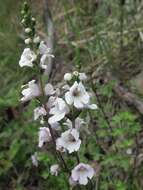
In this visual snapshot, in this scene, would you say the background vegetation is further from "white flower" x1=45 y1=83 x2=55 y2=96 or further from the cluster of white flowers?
"white flower" x1=45 y1=83 x2=55 y2=96

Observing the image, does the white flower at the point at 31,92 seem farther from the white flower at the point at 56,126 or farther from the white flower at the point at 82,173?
the white flower at the point at 82,173

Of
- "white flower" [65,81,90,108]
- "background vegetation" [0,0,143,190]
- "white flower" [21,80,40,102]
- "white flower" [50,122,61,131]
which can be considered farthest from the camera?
"background vegetation" [0,0,143,190]

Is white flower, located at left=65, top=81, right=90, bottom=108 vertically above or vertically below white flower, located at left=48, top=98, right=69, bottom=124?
above

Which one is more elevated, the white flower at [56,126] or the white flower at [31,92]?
the white flower at [31,92]

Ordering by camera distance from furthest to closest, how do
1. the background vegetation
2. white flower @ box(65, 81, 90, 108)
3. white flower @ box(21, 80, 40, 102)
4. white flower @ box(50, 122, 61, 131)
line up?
1. the background vegetation
2. white flower @ box(50, 122, 61, 131)
3. white flower @ box(21, 80, 40, 102)
4. white flower @ box(65, 81, 90, 108)

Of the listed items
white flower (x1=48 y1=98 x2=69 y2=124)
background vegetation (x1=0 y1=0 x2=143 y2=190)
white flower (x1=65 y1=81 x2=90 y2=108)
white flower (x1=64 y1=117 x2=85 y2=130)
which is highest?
white flower (x1=65 y1=81 x2=90 y2=108)

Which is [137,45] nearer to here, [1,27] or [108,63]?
[108,63]

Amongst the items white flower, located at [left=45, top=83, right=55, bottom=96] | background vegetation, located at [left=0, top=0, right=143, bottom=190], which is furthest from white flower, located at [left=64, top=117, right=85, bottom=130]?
background vegetation, located at [left=0, top=0, right=143, bottom=190]

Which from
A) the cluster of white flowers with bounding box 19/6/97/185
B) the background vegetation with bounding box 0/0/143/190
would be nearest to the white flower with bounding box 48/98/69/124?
the cluster of white flowers with bounding box 19/6/97/185

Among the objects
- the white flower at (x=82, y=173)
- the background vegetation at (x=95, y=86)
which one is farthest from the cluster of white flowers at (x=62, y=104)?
the background vegetation at (x=95, y=86)

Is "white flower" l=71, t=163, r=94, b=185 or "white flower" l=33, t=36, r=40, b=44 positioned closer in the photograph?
"white flower" l=33, t=36, r=40, b=44
